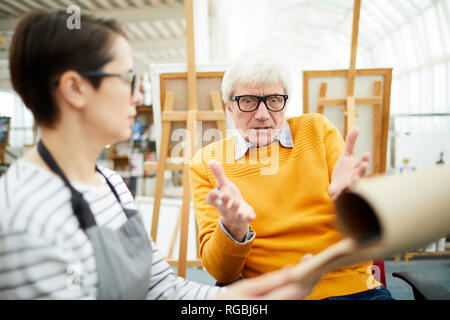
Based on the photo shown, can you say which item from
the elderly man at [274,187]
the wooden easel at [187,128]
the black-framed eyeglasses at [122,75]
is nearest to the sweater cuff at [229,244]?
the elderly man at [274,187]

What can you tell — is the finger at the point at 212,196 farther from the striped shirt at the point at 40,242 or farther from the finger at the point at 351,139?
the finger at the point at 351,139

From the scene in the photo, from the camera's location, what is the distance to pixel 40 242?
449mm

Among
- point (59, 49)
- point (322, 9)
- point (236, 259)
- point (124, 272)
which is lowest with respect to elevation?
point (236, 259)

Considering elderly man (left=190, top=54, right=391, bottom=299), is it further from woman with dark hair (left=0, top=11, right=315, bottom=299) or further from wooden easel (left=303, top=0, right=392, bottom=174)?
wooden easel (left=303, top=0, right=392, bottom=174)

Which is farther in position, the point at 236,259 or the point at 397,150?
the point at 397,150

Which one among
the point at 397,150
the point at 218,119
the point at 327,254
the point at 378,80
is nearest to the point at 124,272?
the point at 327,254

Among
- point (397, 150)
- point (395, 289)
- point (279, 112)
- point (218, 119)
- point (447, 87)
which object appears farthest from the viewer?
point (447, 87)

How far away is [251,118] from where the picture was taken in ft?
3.33

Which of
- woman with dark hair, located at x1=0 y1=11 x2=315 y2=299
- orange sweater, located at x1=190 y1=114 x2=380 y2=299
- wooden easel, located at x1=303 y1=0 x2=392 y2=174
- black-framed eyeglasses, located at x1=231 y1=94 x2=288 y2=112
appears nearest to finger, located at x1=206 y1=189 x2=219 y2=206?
woman with dark hair, located at x1=0 y1=11 x2=315 y2=299

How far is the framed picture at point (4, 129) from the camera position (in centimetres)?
73

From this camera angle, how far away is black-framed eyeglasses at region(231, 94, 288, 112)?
3.25 feet

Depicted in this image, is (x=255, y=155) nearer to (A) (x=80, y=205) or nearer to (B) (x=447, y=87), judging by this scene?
(A) (x=80, y=205)

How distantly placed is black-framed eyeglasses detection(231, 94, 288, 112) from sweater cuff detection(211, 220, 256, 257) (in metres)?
0.40

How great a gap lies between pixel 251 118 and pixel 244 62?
0.18 meters
